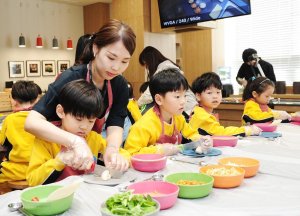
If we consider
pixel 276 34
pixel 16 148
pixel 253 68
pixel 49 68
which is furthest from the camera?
pixel 276 34

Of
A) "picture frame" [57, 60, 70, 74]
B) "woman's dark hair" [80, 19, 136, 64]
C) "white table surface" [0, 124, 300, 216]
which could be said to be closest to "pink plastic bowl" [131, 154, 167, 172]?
"white table surface" [0, 124, 300, 216]

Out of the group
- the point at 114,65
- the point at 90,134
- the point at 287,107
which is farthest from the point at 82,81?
the point at 287,107

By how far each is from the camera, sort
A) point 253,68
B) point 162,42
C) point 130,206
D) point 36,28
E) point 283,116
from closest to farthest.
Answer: point 130,206 < point 283,116 < point 253,68 < point 162,42 < point 36,28

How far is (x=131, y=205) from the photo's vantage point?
1.04 metres

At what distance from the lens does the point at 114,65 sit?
164 cm

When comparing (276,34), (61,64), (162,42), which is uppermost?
(276,34)

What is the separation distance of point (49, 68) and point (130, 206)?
6.74m

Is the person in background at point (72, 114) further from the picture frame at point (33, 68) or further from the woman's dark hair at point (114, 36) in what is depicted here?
the picture frame at point (33, 68)

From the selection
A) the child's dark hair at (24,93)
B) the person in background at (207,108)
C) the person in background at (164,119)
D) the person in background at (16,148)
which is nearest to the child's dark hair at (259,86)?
the person in background at (207,108)

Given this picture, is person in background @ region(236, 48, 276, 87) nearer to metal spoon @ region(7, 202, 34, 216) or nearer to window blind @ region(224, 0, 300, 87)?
window blind @ region(224, 0, 300, 87)

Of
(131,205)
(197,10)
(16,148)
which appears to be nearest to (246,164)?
(131,205)

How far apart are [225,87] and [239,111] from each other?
90.5 inches

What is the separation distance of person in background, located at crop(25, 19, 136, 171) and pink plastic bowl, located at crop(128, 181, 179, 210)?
25 cm

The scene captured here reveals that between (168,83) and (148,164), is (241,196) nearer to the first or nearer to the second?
(148,164)
